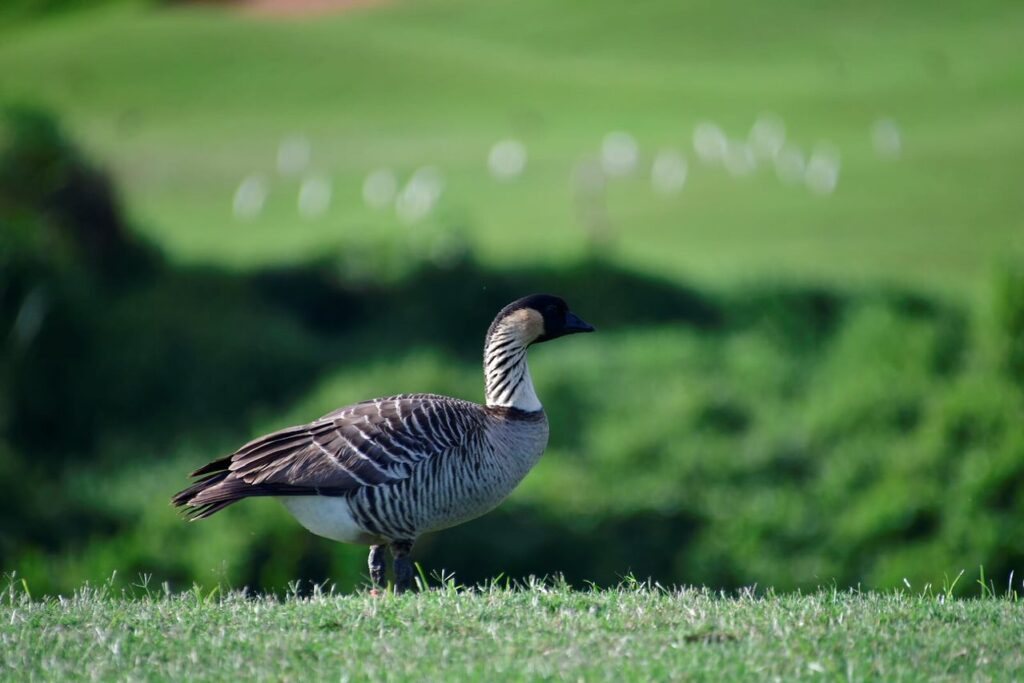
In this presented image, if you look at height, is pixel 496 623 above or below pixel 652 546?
above

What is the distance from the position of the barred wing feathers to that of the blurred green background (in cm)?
976

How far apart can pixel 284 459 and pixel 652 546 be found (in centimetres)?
1486

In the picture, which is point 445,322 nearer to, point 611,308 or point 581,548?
point 611,308

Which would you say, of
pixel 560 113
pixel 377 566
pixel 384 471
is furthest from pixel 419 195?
pixel 384 471

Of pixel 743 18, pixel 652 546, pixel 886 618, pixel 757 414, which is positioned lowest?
pixel 652 546

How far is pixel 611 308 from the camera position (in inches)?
1208

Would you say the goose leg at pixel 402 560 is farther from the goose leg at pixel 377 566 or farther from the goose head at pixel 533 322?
the goose head at pixel 533 322

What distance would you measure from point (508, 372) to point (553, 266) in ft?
71.2

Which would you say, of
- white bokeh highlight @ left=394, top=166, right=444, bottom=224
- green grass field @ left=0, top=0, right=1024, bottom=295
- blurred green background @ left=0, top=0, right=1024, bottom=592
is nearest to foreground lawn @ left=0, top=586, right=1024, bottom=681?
blurred green background @ left=0, top=0, right=1024, bottom=592

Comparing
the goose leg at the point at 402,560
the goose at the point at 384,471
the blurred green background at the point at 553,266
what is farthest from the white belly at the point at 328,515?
the blurred green background at the point at 553,266

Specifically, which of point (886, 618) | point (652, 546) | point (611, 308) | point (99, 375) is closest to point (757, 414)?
point (652, 546)

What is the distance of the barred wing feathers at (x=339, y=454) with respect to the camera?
28.9 feet

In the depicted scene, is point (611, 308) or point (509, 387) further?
point (611, 308)

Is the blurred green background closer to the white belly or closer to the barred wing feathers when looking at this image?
the white belly
